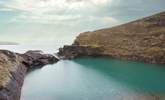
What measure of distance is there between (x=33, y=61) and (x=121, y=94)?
311 ft

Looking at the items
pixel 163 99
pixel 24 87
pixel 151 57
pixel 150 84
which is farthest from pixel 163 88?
pixel 151 57

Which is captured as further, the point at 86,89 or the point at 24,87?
the point at 24,87

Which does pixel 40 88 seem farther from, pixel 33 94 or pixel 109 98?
pixel 109 98

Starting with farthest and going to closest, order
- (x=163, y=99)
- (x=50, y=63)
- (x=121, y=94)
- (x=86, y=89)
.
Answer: (x=50, y=63), (x=86, y=89), (x=121, y=94), (x=163, y=99)

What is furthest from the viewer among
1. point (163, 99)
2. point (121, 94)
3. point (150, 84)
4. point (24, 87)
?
point (150, 84)

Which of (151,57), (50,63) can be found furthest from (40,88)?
(151,57)

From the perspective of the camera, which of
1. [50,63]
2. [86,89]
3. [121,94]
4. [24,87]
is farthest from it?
[50,63]

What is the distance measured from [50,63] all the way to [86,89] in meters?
93.2

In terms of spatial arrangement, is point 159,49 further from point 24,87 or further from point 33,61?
point 24,87

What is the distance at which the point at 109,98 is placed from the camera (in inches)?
2645

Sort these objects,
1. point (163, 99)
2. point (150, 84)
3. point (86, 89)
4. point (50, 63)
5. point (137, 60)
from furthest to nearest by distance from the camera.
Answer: point (137, 60) < point (50, 63) < point (150, 84) < point (86, 89) < point (163, 99)

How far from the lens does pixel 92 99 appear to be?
67062 mm

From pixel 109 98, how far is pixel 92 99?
14.7 ft

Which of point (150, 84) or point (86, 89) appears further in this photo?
point (150, 84)
